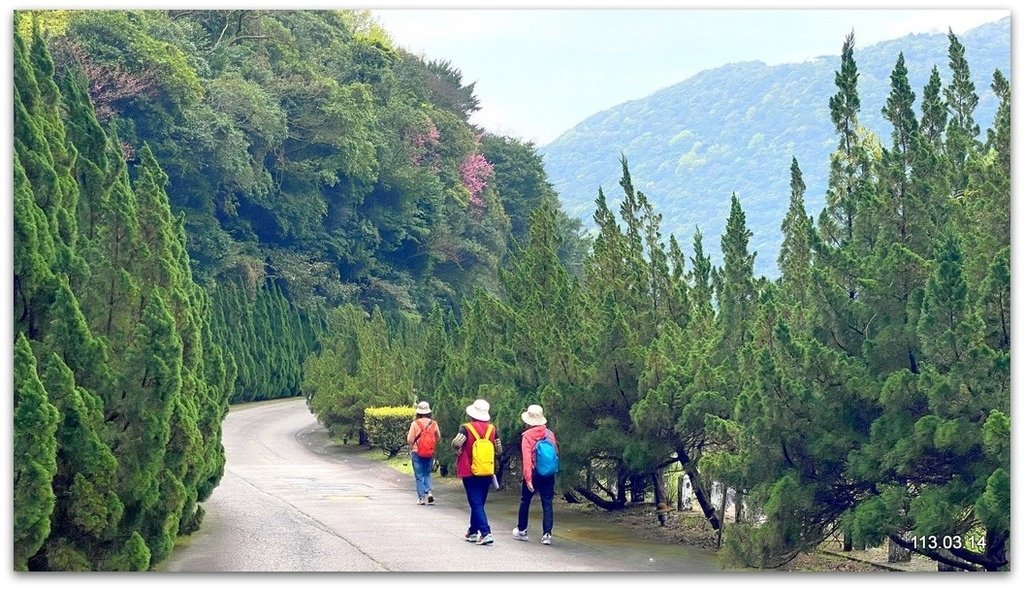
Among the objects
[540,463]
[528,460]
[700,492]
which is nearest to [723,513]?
[700,492]

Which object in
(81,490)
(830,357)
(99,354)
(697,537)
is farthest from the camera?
(697,537)

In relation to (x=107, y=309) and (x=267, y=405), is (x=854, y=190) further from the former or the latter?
(x=267, y=405)

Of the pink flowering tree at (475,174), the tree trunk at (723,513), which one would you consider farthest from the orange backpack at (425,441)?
the pink flowering tree at (475,174)

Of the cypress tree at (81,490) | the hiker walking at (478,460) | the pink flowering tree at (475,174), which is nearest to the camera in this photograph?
the cypress tree at (81,490)

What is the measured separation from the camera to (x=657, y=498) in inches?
566

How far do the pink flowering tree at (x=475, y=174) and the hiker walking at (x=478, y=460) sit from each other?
3532 cm

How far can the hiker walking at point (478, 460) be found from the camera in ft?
39.8

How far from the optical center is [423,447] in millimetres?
15539

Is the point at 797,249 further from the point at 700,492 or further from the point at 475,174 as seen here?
the point at 475,174

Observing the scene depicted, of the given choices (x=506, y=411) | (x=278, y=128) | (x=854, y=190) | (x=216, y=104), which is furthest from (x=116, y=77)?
(x=854, y=190)

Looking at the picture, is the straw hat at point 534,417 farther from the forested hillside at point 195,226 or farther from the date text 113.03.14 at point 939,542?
the date text 113.03.14 at point 939,542

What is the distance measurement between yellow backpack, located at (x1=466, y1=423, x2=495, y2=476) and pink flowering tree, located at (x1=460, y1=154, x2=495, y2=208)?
35357mm

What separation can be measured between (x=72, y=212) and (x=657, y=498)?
6.67 meters

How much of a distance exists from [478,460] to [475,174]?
36.4m
